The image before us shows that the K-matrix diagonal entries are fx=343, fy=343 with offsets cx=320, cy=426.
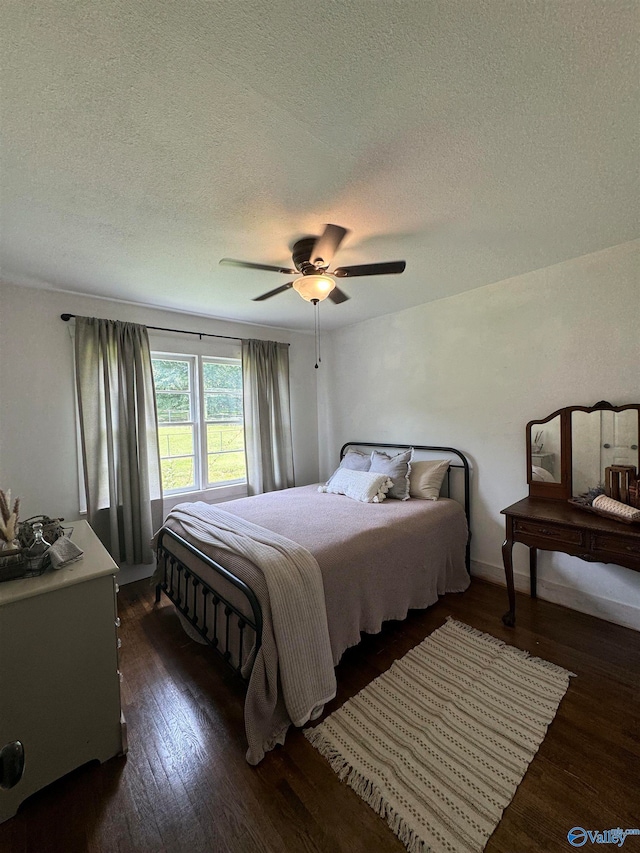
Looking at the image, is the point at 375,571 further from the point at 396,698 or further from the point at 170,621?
the point at 170,621

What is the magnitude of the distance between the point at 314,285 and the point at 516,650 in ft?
8.38

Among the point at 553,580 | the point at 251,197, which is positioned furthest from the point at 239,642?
the point at 553,580

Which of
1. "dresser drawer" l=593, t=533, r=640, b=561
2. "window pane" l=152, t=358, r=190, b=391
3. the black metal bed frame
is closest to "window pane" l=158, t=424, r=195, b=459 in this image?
"window pane" l=152, t=358, r=190, b=391

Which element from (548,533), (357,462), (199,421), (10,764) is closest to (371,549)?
(548,533)

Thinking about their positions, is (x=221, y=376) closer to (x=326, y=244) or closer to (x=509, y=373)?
(x=326, y=244)

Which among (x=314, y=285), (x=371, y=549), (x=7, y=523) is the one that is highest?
(x=314, y=285)

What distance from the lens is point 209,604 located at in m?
2.05

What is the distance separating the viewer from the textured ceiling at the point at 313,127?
964 millimetres

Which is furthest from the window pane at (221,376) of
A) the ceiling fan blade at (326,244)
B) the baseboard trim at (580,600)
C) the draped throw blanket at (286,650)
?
the baseboard trim at (580,600)

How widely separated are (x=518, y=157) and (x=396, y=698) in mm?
2631

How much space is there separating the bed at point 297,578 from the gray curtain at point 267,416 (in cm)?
83

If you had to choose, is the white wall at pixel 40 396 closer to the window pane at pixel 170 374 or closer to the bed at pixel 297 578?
the window pane at pixel 170 374

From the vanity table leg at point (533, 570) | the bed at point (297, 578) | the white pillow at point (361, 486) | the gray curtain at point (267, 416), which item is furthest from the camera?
the gray curtain at point (267, 416)

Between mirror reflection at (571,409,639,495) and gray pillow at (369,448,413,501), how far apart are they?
125 cm
